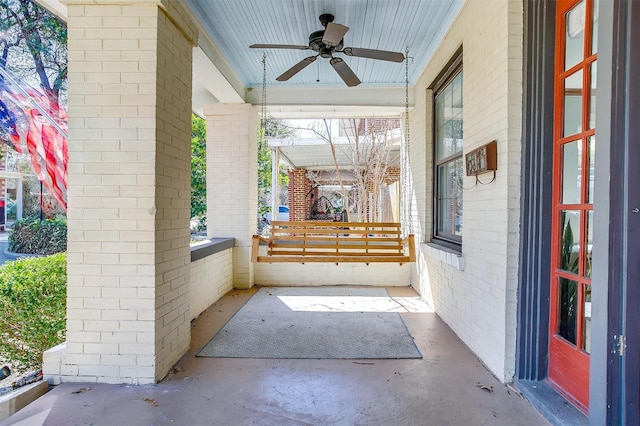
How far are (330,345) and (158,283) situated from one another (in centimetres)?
147

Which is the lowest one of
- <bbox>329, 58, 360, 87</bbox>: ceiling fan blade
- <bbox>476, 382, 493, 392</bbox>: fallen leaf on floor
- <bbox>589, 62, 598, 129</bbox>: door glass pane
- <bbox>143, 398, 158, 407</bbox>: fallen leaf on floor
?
<bbox>143, 398, 158, 407</bbox>: fallen leaf on floor

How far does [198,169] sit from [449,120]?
4699 millimetres

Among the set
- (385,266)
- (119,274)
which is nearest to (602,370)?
(119,274)

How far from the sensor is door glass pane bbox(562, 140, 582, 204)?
1847 mm

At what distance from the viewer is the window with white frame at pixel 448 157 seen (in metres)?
3.25

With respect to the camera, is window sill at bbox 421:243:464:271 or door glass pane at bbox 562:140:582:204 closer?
door glass pane at bbox 562:140:582:204

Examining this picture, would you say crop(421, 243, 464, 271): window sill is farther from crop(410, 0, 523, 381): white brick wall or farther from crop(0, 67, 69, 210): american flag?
crop(0, 67, 69, 210): american flag

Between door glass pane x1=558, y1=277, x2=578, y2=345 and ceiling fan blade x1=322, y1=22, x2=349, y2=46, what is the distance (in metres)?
2.30

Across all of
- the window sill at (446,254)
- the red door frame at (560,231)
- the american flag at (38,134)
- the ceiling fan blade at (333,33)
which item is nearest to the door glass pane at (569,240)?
the red door frame at (560,231)

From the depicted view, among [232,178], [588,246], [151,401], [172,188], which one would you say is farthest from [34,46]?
[588,246]

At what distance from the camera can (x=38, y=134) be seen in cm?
341

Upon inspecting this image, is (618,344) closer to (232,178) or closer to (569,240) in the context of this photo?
(569,240)

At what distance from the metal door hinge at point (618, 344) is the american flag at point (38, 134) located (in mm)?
4130

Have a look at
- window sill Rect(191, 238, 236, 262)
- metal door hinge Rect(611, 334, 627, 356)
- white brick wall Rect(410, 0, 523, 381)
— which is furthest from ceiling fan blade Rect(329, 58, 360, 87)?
metal door hinge Rect(611, 334, 627, 356)
